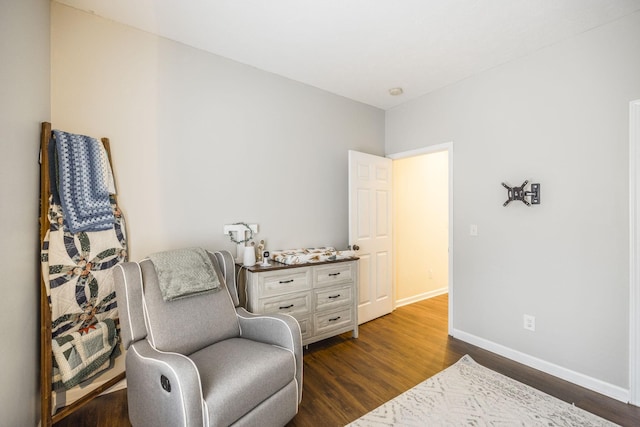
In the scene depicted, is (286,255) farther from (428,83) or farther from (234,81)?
(428,83)

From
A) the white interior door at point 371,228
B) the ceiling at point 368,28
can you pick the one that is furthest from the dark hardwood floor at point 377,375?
the ceiling at point 368,28

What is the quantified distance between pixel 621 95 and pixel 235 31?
2870mm

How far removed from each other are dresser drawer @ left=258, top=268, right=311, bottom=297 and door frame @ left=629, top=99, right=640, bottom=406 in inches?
93.3

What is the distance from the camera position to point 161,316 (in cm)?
171

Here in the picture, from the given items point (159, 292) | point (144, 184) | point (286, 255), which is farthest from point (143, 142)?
point (286, 255)

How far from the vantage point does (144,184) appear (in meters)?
2.20

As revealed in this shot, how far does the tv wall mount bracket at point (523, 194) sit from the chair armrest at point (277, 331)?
2195mm

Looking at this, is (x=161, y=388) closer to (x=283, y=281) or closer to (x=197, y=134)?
(x=283, y=281)

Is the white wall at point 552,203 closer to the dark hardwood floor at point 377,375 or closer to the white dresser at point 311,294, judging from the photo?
the dark hardwood floor at point 377,375

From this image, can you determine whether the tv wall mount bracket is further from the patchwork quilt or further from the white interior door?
the patchwork quilt

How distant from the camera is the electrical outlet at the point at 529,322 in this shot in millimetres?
2471

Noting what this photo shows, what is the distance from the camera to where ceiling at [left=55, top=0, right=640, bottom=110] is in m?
1.93

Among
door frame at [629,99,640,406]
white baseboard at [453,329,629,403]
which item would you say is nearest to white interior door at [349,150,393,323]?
white baseboard at [453,329,629,403]

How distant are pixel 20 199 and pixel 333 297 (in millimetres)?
2360
